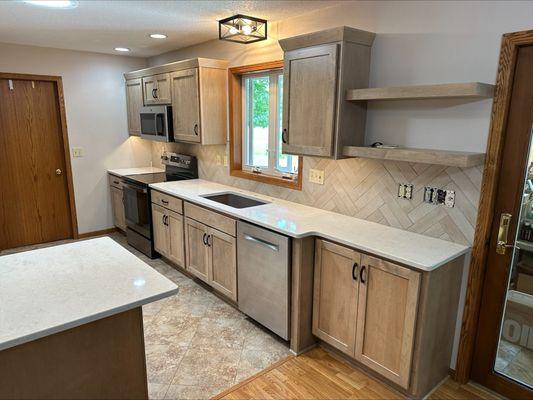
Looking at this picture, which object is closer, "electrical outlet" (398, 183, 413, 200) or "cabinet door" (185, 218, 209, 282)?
"electrical outlet" (398, 183, 413, 200)

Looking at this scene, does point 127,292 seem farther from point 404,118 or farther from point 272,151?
point 272,151

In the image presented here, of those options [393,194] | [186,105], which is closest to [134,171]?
[186,105]

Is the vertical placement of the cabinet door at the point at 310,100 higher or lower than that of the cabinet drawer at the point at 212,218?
higher

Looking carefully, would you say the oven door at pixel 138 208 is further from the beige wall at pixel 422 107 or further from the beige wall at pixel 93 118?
the beige wall at pixel 422 107

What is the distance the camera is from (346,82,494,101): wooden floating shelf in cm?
187

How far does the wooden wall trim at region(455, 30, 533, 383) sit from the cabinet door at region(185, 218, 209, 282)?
2079mm

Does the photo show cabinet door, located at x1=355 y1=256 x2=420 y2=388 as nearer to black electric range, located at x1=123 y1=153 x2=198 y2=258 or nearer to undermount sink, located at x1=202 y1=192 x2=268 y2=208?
undermount sink, located at x1=202 y1=192 x2=268 y2=208

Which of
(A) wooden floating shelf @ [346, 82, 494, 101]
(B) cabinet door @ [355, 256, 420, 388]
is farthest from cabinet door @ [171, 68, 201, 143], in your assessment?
(B) cabinet door @ [355, 256, 420, 388]

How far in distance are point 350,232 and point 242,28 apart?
5.56 ft

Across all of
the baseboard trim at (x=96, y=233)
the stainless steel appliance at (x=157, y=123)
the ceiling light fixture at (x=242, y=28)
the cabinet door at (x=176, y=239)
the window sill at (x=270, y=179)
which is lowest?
the baseboard trim at (x=96, y=233)

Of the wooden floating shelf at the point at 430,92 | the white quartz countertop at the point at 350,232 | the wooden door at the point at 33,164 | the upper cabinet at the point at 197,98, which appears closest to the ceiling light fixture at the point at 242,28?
the upper cabinet at the point at 197,98

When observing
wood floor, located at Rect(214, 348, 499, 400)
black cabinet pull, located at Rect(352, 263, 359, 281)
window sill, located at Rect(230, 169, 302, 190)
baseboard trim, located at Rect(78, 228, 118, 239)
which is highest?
window sill, located at Rect(230, 169, 302, 190)

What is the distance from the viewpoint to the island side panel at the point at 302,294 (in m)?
2.41

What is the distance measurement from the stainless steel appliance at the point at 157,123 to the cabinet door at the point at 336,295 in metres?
2.52
